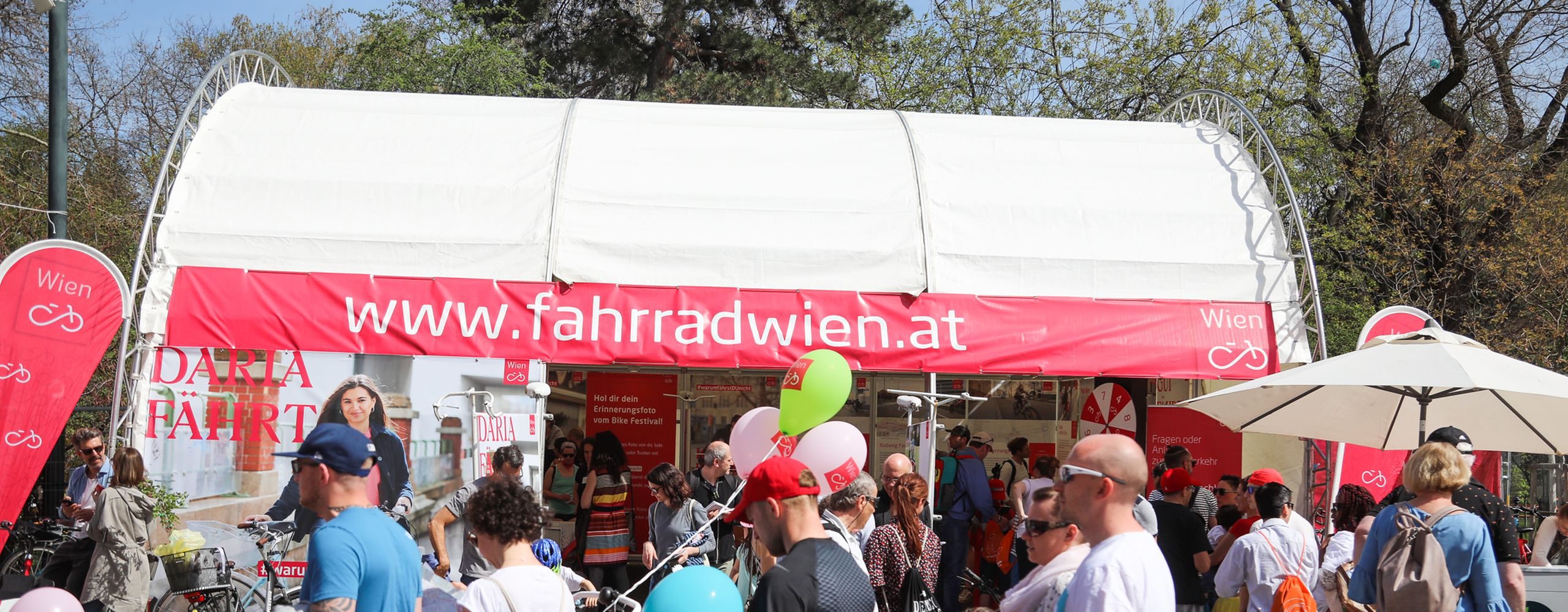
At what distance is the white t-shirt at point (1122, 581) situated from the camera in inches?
116

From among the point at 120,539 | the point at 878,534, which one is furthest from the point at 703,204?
the point at 120,539

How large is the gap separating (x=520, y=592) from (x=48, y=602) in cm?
260

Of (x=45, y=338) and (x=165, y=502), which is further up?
(x=45, y=338)

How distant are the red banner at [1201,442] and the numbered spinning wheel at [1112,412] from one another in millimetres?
255

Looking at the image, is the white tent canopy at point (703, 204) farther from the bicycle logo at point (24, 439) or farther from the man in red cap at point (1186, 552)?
the man in red cap at point (1186, 552)

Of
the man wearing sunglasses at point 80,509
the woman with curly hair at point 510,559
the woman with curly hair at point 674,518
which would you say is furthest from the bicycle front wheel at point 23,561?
the woman with curly hair at point 510,559

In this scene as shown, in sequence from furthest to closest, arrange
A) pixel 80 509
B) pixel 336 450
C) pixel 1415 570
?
pixel 80 509
pixel 1415 570
pixel 336 450

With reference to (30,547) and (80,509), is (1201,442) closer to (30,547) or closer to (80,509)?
(80,509)

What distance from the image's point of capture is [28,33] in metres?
17.2

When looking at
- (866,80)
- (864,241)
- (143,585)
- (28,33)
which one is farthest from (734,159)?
(866,80)

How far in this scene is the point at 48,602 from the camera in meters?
5.13

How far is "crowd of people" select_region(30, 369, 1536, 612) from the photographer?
11.0ft

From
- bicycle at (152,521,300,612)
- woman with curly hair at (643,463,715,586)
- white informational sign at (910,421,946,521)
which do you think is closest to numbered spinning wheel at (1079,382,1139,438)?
white informational sign at (910,421,946,521)

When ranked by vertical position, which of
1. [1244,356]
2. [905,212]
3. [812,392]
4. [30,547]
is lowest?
A: [30,547]
